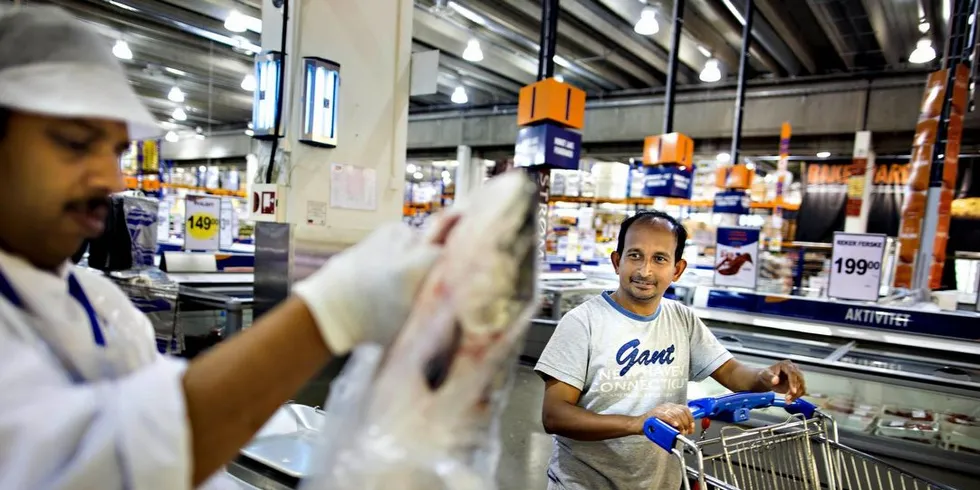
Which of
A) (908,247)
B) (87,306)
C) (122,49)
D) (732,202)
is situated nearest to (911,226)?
(908,247)

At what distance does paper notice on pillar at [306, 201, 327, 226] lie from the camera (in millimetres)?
3258

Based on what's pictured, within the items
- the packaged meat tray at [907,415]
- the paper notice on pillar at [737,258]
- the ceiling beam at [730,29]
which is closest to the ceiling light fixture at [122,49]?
the ceiling beam at [730,29]

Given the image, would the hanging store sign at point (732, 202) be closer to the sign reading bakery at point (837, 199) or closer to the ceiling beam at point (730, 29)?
the ceiling beam at point (730, 29)

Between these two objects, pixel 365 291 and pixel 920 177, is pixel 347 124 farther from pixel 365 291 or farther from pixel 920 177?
pixel 920 177

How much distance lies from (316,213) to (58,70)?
2.76m

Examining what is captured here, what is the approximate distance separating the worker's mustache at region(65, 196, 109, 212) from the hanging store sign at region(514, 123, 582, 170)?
15.7 feet

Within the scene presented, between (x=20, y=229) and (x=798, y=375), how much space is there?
2.06m

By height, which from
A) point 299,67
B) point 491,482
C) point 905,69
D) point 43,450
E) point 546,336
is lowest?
point 546,336

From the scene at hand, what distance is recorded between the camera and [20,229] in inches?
23.9

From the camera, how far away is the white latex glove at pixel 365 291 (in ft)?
1.91

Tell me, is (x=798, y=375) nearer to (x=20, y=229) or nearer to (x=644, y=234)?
(x=644, y=234)

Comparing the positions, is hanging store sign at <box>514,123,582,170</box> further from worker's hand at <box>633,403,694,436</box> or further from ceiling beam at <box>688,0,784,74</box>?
ceiling beam at <box>688,0,784,74</box>

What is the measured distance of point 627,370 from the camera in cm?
174

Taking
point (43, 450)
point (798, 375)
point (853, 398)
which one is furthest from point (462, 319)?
point (853, 398)
